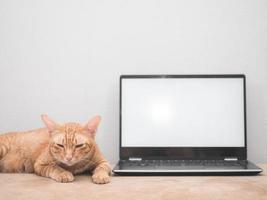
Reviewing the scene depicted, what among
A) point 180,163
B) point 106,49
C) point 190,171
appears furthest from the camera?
point 106,49

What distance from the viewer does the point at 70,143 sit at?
1.22 meters

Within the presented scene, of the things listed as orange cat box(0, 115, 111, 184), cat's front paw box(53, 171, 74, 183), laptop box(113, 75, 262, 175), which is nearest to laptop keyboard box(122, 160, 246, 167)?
laptop box(113, 75, 262, 175)

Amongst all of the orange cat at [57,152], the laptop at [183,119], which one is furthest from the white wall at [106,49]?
the orange cat at [57,152]

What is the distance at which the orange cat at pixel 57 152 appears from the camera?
120 cm

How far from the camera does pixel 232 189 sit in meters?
1.04

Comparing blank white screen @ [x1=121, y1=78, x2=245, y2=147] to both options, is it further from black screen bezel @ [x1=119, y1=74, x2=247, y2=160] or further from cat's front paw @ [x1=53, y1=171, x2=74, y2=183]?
cat's front paw @ [x1=53, y1=171, x2=74, y2=183]

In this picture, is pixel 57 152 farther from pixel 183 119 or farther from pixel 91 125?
pixel 183 119

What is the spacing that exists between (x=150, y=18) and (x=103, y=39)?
25 centimetres

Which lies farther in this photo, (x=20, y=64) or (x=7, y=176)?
(x=20, y=64)

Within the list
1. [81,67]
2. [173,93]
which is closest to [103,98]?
[81,67]

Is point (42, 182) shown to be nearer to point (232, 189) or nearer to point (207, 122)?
point (232, 189)

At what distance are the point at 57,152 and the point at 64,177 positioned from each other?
0.36 feet

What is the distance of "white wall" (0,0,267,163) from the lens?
1.60 metres

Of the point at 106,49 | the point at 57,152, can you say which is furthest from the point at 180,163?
the point at 106,49
